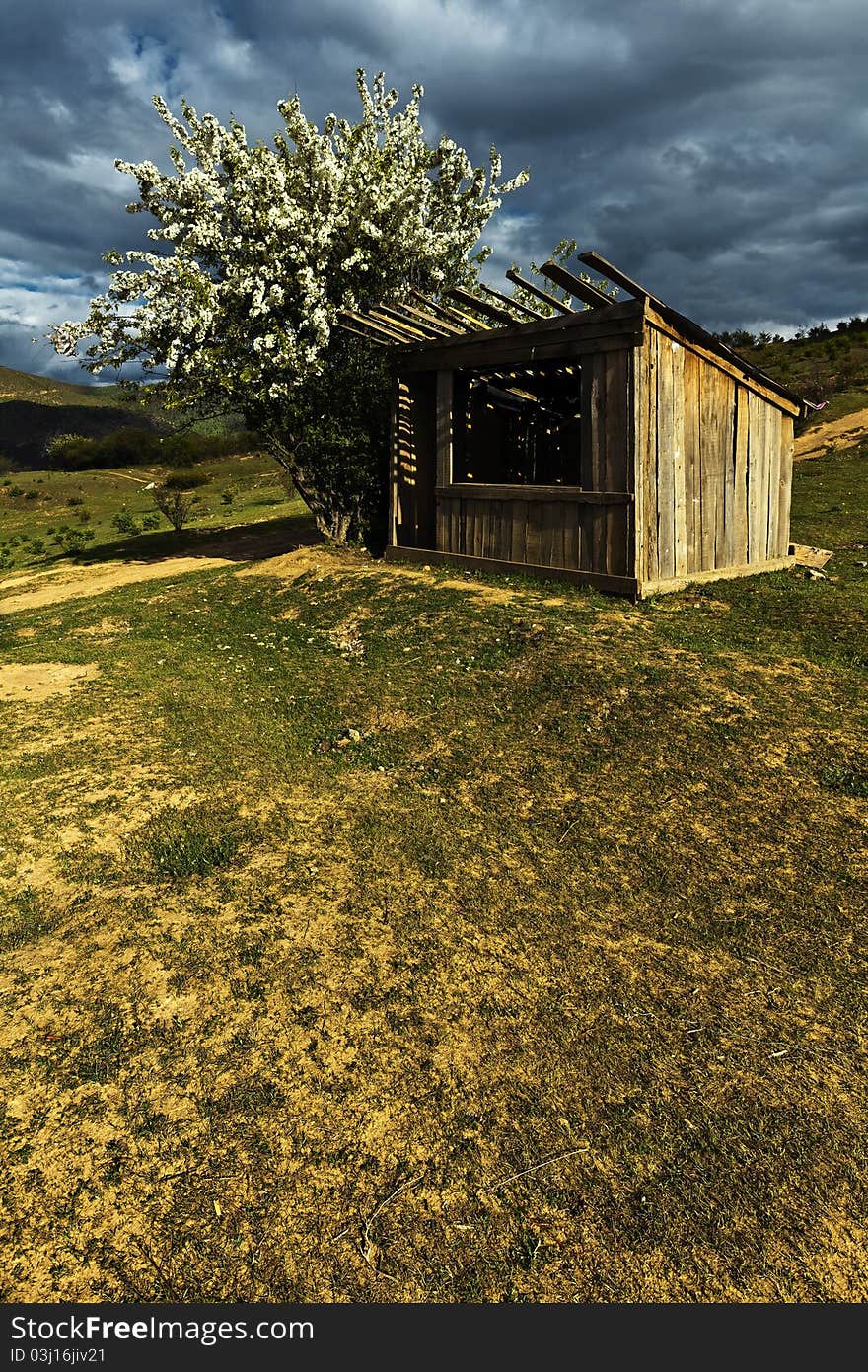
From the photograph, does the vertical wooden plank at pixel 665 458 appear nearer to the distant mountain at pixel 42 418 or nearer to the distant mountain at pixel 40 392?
the distant mountain at pixel 42 418

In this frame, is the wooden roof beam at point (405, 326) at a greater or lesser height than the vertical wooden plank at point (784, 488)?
greater

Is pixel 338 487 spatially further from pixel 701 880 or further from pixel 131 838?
pixel 701 880

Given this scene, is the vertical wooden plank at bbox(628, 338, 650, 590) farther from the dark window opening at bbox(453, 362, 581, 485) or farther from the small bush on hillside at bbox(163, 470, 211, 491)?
the small bush on hillside at bbox(163, 470, 211, 491)

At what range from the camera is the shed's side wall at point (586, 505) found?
1109cm

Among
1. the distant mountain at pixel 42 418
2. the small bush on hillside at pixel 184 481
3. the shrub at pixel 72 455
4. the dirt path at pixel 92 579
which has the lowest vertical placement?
the dirt path at pixel 92 579

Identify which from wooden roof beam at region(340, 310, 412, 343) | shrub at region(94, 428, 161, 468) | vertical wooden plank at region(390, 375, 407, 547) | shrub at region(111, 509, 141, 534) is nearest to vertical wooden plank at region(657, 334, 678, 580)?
wooden roof beam at region(340, 310, 412, 343)

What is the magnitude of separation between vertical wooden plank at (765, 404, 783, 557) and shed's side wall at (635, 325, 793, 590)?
0.02 m

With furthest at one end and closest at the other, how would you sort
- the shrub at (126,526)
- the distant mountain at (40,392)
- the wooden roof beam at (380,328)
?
the distant mountain at (40,392), the shrub at (126,526), the wooden roof beam at (380,328)

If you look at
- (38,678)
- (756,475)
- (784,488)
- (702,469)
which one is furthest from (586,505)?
(38,678)

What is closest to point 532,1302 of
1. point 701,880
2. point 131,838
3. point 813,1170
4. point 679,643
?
point 813,1170

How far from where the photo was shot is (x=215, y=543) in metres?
20.9

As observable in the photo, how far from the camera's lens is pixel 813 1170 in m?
3.22

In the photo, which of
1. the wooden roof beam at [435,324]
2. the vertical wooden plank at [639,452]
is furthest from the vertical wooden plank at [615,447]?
the wooden roof beam at [435,324]

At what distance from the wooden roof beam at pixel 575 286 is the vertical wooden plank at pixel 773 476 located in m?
4.46
